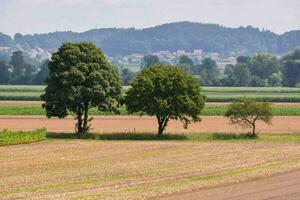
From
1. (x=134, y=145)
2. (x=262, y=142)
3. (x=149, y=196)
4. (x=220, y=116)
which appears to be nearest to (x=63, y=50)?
(x=134, y=145)

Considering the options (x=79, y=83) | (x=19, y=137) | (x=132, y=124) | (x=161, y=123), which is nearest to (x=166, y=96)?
(x=161, y=123)

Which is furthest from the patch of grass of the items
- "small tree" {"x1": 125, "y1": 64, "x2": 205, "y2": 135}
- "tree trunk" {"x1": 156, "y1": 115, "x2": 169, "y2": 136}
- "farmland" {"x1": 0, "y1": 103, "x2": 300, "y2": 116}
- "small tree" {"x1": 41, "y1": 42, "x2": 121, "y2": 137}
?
"farmland" {"x1": 0, "y1": 103, "x2": 300, "y2": 116}

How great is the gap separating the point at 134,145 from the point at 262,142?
627 inches

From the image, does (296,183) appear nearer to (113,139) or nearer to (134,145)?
(134,145)

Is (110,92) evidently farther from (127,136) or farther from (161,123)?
(161,123)

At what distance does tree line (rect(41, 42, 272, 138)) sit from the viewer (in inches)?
3538

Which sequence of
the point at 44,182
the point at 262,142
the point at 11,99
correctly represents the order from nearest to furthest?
1. the point at 44,182
2. the point at 262,142
3. the point at 11,99

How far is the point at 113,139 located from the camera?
89125 millimetres

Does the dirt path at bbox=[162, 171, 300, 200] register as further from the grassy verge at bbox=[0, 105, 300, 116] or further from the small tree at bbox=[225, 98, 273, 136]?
the grassy verge at bbox=[0, 105, 300, 116]

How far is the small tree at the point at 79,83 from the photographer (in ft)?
294

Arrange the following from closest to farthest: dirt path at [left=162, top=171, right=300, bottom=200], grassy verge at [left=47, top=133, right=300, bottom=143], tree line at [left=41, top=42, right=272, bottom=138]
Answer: dirt path at [left=162, top=171, right=300, bottom=200] < grassy verge at [left=47, top=133, right=300, bottom=143] < tree line at [left=41, top=42, right=272, bottom=138]

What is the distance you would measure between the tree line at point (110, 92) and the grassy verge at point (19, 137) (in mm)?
5968

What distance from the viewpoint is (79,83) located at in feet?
296

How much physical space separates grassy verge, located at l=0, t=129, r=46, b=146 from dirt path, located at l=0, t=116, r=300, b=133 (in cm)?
1503
